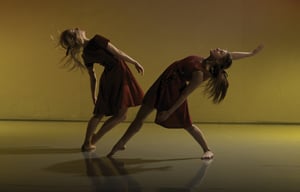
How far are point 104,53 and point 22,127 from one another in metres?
2.40

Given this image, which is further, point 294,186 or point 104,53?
point 104,53

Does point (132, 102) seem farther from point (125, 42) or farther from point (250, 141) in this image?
point (125, 42)

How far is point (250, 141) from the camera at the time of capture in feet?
16.1

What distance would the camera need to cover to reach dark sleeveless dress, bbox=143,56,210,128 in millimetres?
3691

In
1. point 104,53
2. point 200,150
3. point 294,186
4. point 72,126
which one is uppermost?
point 104,53

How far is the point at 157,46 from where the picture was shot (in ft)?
21.9

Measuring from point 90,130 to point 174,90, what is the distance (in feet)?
2.79

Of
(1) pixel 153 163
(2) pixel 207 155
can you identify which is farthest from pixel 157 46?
(1) pixel 153 163

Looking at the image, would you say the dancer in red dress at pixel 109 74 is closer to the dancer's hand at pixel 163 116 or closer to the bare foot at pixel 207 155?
the dancer's hand at pixel 163 116

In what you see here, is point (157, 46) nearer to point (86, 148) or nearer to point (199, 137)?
point (86, 148)

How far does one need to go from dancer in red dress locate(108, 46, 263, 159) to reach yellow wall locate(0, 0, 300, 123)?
2840mm

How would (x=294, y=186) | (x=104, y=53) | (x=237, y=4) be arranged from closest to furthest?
(x=294, y=186)
(x=104, y=53)
(x=237, y=4)

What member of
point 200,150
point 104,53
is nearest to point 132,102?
point 104,53

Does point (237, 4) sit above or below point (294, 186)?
above
